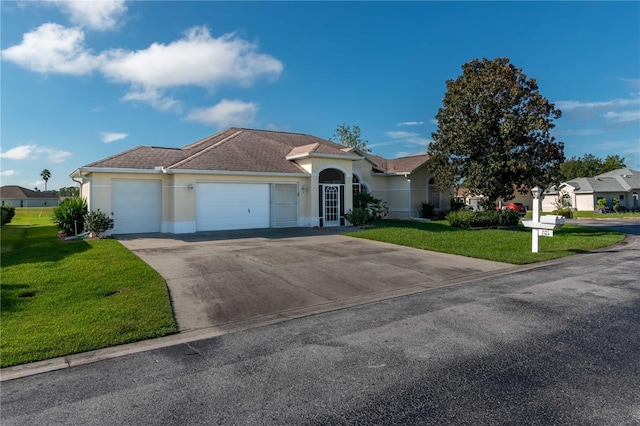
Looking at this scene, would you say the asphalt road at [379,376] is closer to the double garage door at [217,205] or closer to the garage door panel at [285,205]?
the double garage door at [217,205]

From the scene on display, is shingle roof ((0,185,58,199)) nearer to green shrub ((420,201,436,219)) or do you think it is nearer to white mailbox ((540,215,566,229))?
green shrub ((420,201,436,219))

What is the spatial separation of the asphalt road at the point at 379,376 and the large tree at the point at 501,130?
14.4 meters

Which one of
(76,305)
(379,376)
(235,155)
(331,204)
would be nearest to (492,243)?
(331,204)

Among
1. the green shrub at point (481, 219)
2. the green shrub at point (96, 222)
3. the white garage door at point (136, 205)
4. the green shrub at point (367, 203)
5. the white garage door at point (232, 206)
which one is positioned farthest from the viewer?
the green shrub at point (367, 203)

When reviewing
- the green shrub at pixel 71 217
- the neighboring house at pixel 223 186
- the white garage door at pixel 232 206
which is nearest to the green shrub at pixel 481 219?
the neighboring house at pixel 223 186

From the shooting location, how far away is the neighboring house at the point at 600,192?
140 ft

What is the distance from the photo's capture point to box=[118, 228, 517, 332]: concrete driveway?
659 cm

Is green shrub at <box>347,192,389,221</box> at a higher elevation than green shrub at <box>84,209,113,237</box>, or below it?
higher

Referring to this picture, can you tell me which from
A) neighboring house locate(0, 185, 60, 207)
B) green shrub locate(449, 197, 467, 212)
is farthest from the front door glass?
neighboring house locate(0, 185, 60, 207)

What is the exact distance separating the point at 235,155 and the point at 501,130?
1381 cm

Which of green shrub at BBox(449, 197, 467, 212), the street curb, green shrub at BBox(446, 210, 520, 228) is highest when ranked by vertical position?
green shrub at BBox(449, 197, 467, 212)

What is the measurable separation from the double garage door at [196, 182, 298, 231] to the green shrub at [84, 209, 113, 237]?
3.70 meters

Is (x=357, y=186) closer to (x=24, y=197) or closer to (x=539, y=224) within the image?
(x=539, y=224)

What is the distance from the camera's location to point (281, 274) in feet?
29.7
